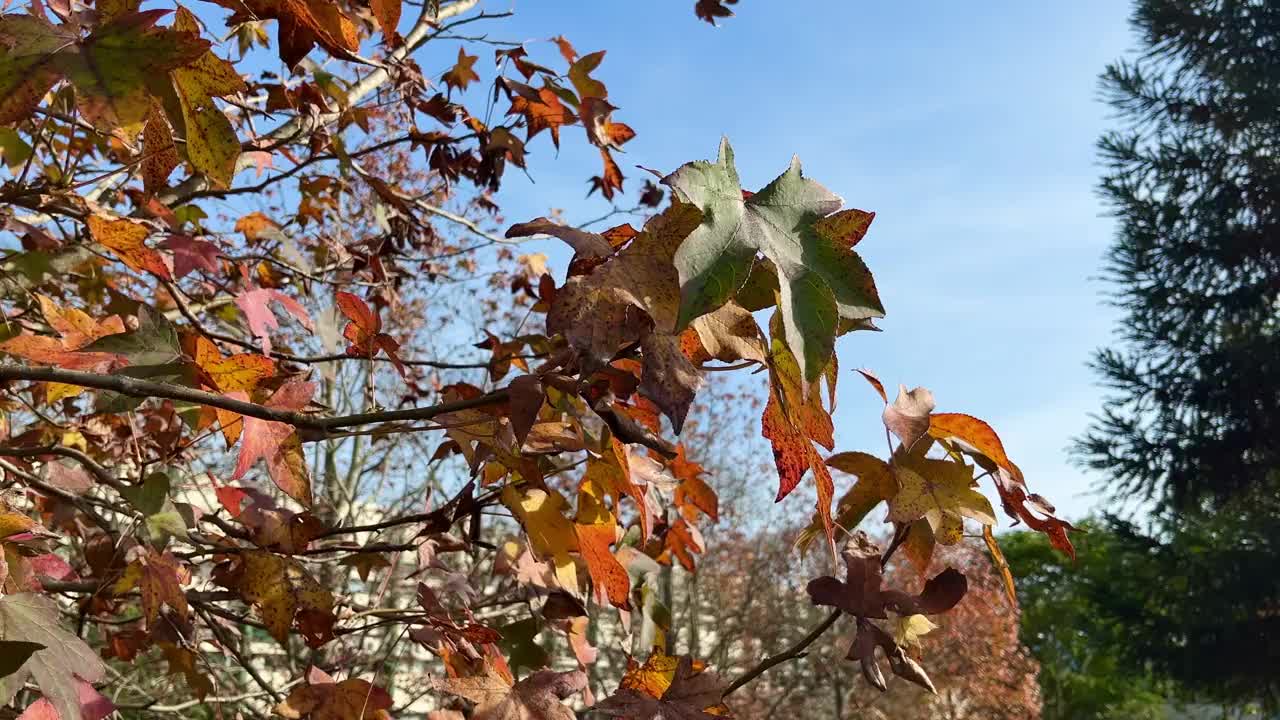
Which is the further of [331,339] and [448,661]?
[331,339]

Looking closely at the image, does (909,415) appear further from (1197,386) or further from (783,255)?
(1197,386)

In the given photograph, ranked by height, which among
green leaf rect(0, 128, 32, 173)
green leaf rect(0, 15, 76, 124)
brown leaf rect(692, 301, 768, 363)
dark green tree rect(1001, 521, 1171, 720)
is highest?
dark green tree rect(1001, 521, 1171, 720)

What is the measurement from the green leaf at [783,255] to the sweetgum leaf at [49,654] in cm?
53

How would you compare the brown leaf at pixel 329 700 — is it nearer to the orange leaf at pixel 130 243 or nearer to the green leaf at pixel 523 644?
the green leaf at pixel 523 644

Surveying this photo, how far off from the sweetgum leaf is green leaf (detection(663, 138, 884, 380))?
1.74 ft

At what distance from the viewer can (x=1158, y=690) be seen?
623 inches

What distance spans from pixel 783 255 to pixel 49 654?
595 millimetres

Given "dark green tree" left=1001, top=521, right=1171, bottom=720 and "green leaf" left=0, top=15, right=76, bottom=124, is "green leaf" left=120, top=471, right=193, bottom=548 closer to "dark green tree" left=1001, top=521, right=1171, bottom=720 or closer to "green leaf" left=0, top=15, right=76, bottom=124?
"green leaf" left=0, top=15, right=76, bottom=124

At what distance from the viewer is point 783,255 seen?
49cm

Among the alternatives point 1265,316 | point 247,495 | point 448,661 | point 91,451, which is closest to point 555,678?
point 448,661

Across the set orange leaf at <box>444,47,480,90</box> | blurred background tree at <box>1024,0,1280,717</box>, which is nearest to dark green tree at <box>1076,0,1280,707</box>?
blurred background tree at <box>1024,0,1280,717</box>

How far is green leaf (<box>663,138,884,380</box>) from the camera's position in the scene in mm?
457

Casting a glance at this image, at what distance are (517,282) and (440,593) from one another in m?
1.44

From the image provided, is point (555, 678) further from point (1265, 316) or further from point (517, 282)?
point (1265, 316)
